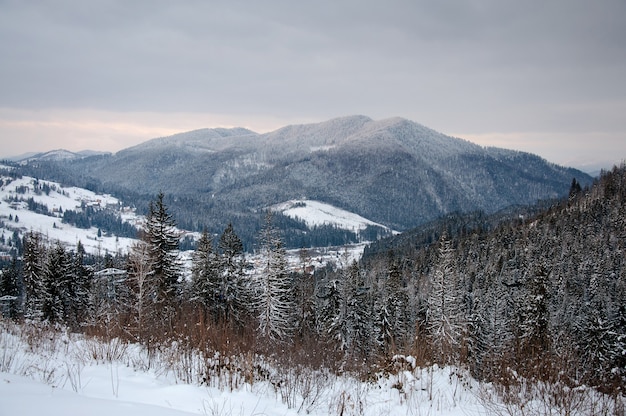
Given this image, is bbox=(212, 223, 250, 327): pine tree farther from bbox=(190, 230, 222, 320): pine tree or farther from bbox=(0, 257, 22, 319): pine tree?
bbox=(0, 257, 22, 319): pine tree

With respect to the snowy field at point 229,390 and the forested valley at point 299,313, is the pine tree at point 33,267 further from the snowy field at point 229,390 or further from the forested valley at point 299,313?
the snowy field at point 229,390

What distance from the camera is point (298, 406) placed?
17.9 feet

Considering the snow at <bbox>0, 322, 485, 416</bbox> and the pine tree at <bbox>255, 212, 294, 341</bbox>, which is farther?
the pine tree at <bbox>255, 212, 294, 341</bbox>

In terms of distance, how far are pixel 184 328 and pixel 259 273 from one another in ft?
51.2

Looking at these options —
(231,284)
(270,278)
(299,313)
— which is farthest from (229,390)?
(299,313)

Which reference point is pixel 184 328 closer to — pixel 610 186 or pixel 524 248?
pixel 524 248

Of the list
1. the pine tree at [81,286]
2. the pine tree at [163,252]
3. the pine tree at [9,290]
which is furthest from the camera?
the pine tree at [9,290]

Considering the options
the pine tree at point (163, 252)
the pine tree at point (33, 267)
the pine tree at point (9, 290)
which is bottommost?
the pine tree at point (9, 290)

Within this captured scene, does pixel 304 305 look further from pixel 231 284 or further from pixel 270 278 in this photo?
pixel 270 278

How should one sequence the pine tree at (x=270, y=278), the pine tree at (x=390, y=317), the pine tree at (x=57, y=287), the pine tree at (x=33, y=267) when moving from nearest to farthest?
1. the pine tree at (x=270, y=278)
2. the pine tree at (x=57, y=287)
3. the pine tree at (x=390, y=317)
4. the pine tree at (x=33, y=267)

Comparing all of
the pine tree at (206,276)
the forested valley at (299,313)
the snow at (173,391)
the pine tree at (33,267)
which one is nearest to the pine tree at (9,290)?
the forested valley at (299,313)

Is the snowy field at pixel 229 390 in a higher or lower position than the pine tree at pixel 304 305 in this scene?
higher

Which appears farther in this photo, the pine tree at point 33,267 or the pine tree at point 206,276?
the pine tree at point 33,267

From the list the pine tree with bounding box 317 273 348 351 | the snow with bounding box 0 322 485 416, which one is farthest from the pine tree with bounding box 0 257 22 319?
the snow with bounding box 0 322 485 416
